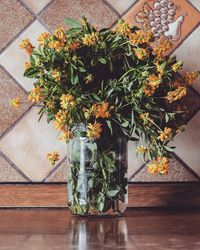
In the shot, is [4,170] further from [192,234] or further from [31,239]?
[192,234]

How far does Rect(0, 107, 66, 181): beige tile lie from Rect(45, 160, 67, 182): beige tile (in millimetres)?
13

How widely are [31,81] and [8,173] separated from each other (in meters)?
0.22

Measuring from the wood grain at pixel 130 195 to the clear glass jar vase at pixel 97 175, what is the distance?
0.42 ft

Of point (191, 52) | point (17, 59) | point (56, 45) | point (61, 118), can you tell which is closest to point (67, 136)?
point (61, 118)

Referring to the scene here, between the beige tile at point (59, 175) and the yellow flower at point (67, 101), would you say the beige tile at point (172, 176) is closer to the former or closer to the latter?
the beige tile at point (59, 175)

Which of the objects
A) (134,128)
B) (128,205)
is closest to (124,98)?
(134,128)

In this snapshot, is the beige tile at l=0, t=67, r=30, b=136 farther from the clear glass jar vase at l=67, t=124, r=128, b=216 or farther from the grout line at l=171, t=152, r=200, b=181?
the grout line at l=171, t=152, r=200, b=181

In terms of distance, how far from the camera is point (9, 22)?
1332mm

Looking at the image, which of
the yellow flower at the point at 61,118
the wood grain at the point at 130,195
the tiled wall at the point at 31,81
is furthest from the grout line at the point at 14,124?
the yellow flower at the point at 61,118

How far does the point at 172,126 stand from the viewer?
1215 mm

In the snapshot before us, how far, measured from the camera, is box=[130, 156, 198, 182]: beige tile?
1333 millimetres

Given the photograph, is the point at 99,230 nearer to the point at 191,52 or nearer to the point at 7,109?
the point at 7,109

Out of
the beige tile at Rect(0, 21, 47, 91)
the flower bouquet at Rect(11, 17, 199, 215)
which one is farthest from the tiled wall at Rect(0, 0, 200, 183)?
the flower bouquet at Rect(11, 17, 199, 215)

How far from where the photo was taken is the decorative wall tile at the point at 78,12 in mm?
1339
